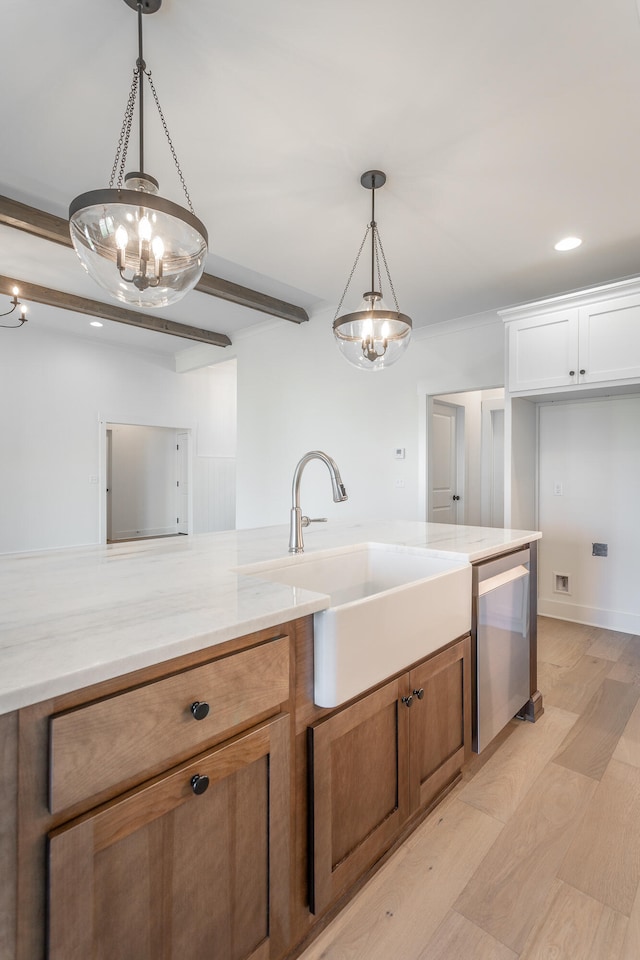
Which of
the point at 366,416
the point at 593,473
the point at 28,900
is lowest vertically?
the point at 28,900

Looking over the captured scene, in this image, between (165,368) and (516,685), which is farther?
(165,368)

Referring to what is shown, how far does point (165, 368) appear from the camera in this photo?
744cm

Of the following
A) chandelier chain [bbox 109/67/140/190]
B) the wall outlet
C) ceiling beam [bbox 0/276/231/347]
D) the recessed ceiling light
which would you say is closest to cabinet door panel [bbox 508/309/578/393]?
the recessed ceiling light

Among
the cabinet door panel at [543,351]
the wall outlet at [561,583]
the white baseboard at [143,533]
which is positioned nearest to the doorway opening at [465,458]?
the cabinet door panel at [543,351]

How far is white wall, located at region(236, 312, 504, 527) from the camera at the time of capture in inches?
175

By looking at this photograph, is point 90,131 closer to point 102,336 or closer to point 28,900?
point 28,900

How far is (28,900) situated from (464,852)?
1375mm

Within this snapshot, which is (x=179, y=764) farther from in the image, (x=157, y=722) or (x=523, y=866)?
(x=523, y=866)

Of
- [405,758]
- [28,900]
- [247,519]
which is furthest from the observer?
[247,519]

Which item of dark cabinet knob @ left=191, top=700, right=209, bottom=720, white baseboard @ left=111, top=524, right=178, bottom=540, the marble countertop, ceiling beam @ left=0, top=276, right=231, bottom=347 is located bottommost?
white baseboard @ left=111, top=524, right=178, bottom=540

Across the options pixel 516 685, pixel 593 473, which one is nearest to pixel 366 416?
pixel 593 473

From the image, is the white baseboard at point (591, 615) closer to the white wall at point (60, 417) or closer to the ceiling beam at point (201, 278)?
the ceiling beam at point (201, 278)

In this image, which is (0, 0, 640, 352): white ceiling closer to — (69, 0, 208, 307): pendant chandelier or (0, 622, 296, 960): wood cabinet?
(69, 0, 208, 307): pendant chandelier

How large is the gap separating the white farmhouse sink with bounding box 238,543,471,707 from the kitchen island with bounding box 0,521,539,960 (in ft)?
0.17
